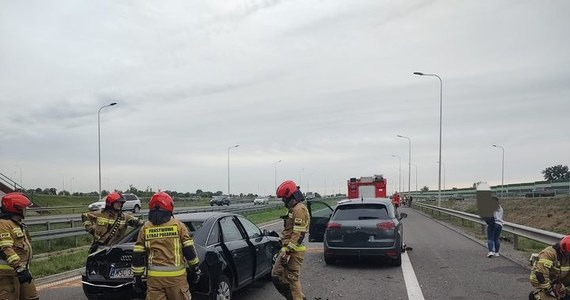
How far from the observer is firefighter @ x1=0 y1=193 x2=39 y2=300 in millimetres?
5304

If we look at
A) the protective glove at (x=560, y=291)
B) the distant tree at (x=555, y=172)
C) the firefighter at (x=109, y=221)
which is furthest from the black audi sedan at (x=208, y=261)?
the distant tree at (x=555, y=172)

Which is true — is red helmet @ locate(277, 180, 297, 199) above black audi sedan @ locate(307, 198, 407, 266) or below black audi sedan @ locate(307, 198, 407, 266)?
above

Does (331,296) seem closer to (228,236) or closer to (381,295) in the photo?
(381,295)

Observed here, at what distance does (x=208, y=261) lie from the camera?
616 centimetres

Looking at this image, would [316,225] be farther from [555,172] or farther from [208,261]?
[555,172]

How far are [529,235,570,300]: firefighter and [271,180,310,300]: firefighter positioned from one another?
277 cm

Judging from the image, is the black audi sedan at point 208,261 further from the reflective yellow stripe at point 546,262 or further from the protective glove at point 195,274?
the reflective yellow stripe at point 546,262

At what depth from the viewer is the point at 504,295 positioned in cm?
775

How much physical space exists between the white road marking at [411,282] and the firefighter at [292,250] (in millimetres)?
2140

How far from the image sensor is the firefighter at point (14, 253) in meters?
5.30

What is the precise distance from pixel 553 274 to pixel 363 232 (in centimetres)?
514

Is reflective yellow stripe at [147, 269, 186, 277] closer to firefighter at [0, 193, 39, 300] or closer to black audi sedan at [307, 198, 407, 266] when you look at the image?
firefighter at [0, 193, 39, 300]

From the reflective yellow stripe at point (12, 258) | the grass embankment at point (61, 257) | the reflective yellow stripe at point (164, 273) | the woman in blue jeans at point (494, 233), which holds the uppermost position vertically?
the reflective yellow stripe at point (12, 258)

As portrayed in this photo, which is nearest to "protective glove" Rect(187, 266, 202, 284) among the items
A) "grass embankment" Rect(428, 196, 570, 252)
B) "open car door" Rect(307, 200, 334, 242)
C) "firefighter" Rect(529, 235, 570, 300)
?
"firefighter" Rect(529, 235, 570, 300)
